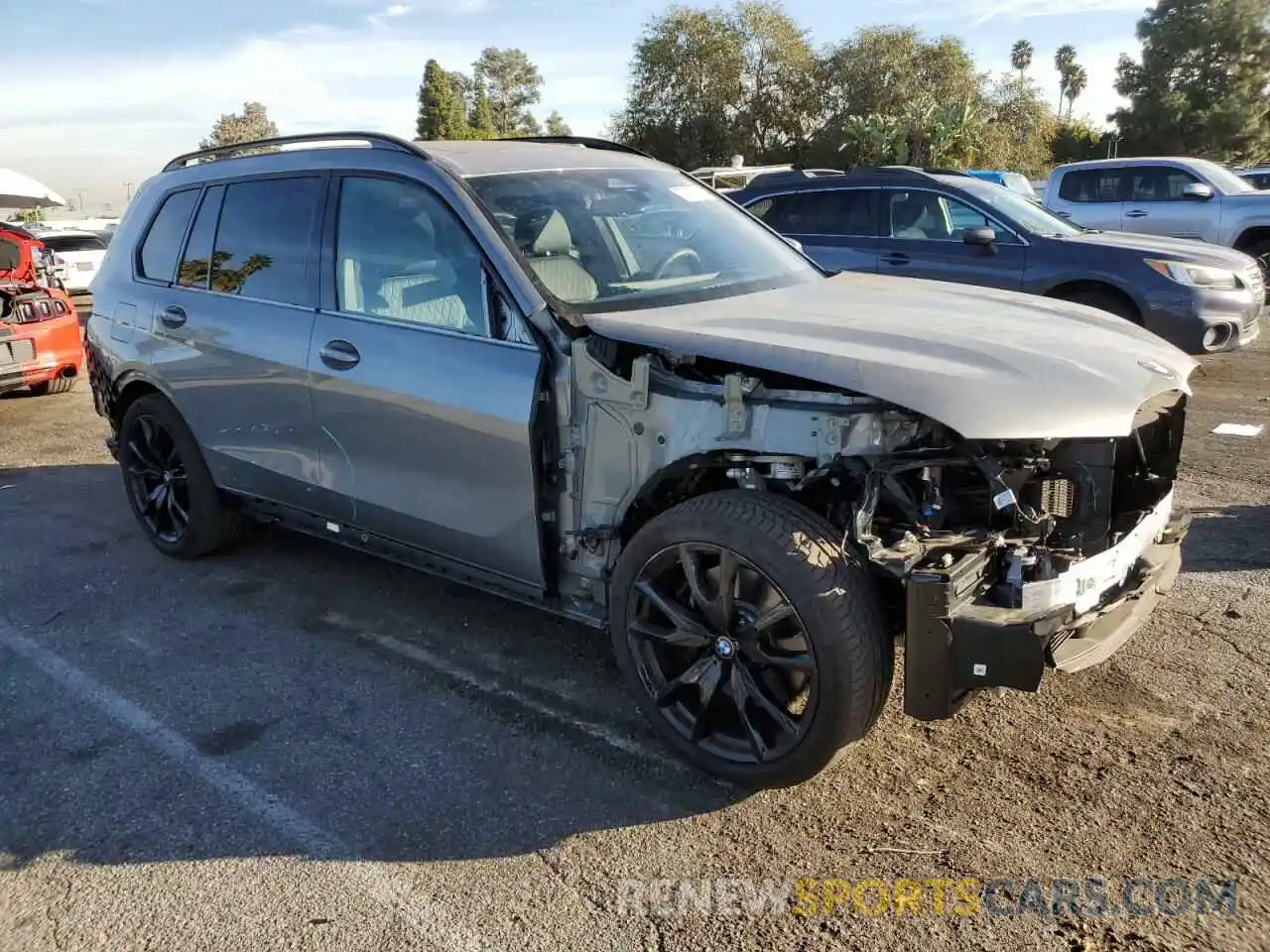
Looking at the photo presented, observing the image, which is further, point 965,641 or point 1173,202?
point 1173,202

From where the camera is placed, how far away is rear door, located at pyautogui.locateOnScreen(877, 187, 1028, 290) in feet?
29.6

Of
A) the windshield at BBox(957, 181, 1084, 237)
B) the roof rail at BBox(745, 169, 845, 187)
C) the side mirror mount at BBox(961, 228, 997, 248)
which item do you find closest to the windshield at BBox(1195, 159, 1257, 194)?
the windshield at BBox(957, 181, 1084, 237)

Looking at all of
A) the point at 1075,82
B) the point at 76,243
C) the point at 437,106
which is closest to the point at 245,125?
the point at 437,106

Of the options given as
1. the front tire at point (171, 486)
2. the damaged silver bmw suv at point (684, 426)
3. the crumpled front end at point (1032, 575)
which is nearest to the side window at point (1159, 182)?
the damaged silver bmw suv at point (684, 426)

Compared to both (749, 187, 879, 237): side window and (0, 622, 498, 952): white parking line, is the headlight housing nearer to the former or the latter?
(749, 187, 879, 237): side window

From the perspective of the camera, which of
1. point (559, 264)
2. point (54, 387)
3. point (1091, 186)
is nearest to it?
point (559, 264)

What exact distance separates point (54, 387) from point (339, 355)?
743 cm

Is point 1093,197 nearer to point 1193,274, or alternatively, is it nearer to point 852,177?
point 1193,274

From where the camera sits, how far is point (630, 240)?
156 inches

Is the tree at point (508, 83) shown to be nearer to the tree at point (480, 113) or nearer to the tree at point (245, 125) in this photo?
the tree at point (480, 113)

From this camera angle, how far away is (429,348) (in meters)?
3.66

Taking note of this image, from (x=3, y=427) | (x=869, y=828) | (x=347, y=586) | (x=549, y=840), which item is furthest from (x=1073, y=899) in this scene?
(x=3, y=427)

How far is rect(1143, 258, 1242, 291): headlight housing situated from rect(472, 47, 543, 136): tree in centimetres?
→ 7269

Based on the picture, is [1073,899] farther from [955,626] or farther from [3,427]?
[3,427]
